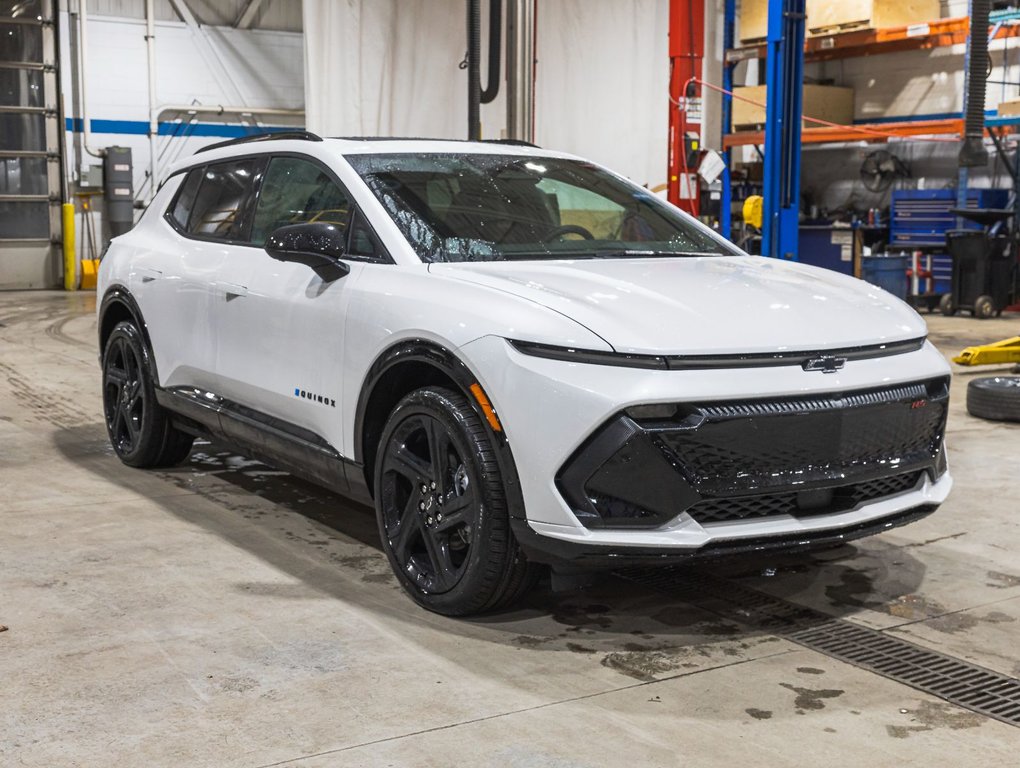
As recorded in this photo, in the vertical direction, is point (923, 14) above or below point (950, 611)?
above

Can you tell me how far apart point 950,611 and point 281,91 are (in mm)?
18325

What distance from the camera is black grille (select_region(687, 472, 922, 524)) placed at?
125 inches

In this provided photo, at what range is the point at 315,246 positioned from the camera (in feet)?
12.8

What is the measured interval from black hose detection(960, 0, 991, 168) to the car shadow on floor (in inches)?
122

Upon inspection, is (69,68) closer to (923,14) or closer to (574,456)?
(923,14)

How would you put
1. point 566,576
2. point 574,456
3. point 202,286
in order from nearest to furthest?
point 574,456 → point 566,576 → point 202,286

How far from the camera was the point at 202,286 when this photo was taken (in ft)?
15.7

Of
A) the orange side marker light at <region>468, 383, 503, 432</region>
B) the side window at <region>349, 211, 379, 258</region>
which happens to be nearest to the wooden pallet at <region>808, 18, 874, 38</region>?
the side window at <region>349, 211, 379, 258</region>

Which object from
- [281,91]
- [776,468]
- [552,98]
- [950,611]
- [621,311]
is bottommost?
[950,611]

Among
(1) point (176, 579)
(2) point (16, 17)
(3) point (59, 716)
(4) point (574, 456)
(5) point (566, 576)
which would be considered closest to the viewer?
(3) point (59, 716)

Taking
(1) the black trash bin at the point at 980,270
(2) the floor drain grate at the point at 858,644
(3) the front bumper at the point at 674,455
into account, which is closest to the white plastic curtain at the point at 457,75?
(1) the black trash bin at the point at 980,270

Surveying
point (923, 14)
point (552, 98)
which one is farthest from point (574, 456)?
point (923, 14)

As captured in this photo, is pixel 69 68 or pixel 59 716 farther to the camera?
pixel 69 68

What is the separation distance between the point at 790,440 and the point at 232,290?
7.61 ft
